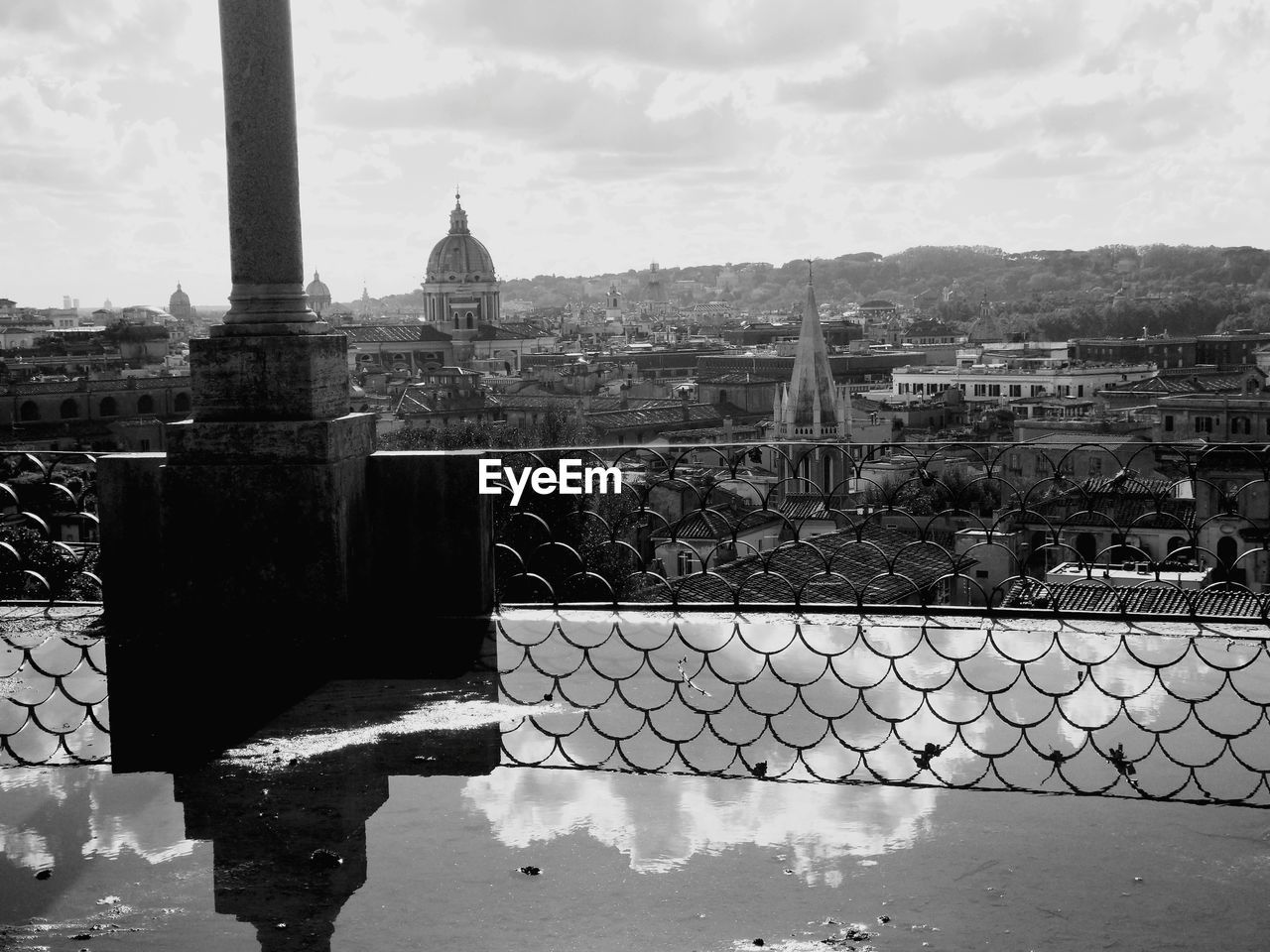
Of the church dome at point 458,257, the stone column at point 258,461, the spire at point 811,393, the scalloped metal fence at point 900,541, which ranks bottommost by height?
the spire at point 811,393

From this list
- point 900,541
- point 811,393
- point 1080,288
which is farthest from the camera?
point 1080,288

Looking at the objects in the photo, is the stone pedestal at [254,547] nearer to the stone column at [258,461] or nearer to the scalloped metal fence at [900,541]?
the stone column at [258,461]

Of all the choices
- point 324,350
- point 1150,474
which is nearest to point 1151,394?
point 1150,474

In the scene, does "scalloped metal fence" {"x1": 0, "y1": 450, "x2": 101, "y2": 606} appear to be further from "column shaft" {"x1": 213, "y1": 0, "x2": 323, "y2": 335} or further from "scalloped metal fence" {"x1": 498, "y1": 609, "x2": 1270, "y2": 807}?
"scalloped metal fence" {"x1": 498, "y1": 609, "x2": 1270, "y2": 807}

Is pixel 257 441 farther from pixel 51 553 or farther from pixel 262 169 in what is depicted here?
pixel 51 553

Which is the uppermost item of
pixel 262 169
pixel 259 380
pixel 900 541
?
pixel 262 169

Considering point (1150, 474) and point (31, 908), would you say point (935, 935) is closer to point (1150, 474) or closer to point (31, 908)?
point (31, 908)

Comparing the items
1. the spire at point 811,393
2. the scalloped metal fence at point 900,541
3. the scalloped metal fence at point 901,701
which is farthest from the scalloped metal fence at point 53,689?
the spire at point 811,393

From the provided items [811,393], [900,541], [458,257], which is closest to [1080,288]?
[458,257]
